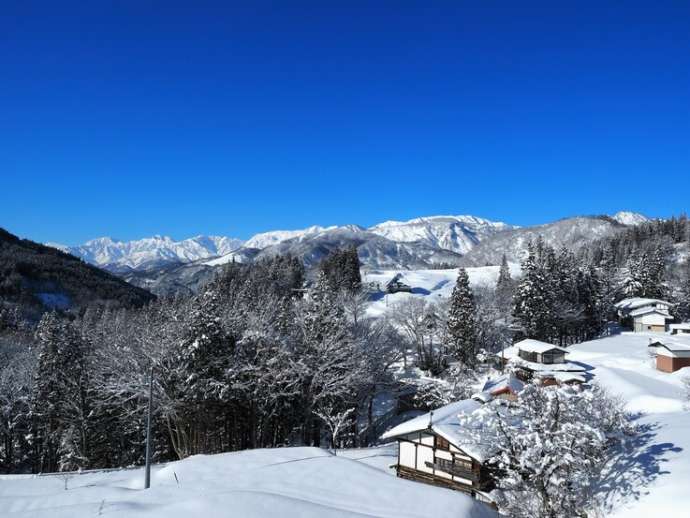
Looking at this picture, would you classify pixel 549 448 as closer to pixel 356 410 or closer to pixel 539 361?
pixel 356 410

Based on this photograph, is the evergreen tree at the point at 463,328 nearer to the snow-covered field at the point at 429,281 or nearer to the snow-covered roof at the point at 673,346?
the snow-covered roof at the point at 673,346

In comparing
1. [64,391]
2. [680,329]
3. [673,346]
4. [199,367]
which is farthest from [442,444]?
[680,329]

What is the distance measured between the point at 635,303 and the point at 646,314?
11.2 ft

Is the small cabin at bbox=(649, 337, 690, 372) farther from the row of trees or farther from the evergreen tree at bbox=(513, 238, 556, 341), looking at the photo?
the row of trees

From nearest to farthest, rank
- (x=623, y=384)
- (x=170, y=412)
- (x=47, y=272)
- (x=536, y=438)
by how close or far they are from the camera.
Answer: (x=536, y=438) < (x=170, y=412) < (x=623, y=384) < (x=47, y=272)

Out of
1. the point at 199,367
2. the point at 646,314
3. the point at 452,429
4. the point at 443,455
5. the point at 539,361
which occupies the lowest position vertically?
the point at 443,455

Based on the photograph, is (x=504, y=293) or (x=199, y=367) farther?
(x=504, y=293)

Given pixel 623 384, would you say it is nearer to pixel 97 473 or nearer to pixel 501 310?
pixel 501 310

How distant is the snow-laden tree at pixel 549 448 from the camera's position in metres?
14.6

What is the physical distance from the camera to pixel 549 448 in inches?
564

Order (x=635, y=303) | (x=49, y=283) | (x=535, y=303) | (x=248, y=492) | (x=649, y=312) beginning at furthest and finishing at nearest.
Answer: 1. (x=49, y=283)
2. (x=635, y=303)
3. (x=649, y=312)
4. (x=535, y=303)
5. (x=248, y=492)

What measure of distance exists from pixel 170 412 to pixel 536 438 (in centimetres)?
1907

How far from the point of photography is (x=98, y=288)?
5192 inches

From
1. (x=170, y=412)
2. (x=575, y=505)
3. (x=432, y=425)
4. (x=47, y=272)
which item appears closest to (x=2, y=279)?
(x=47, y=272)
